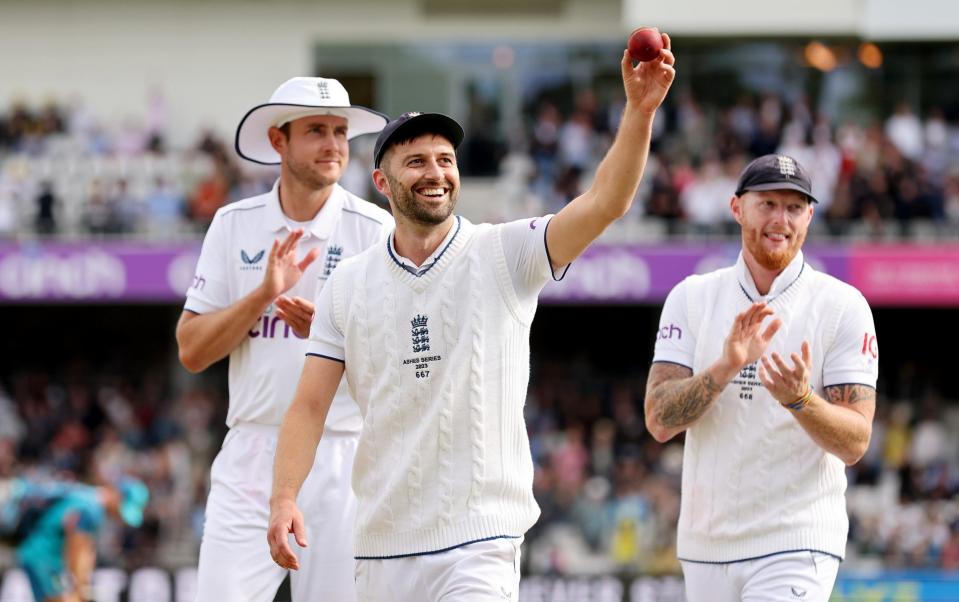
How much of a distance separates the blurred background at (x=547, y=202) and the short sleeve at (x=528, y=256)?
9.46 meters

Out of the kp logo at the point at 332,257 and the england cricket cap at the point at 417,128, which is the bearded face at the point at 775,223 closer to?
the england cricket cap at the point at 417,128

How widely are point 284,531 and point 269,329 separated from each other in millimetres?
1325

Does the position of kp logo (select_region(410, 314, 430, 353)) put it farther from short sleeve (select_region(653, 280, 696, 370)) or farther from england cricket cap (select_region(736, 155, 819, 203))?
england cricket cap (select_region(736, 155, 819, 203))

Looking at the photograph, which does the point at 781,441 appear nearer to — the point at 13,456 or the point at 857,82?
the point at 13,456

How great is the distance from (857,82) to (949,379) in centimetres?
500

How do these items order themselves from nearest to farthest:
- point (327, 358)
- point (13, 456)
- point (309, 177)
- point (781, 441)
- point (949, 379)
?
point (327, 358) < point (781, 441) < point (309, 177) < point (13, 456) < point (949, 379)

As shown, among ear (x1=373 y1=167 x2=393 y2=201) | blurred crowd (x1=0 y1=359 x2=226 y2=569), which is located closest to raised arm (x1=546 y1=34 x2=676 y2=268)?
ear (x1=373 y1=167 x2=393 y2=201)

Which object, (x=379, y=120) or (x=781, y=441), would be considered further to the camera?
(x=379, y=120)

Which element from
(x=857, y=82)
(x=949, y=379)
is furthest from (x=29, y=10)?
(x=949, y=379)

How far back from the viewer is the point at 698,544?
18.9ft

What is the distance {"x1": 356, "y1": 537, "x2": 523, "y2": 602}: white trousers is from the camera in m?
4.85

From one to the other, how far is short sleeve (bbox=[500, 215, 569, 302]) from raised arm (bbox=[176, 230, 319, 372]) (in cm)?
100

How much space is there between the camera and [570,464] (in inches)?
736

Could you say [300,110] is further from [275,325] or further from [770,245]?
[770,245]
